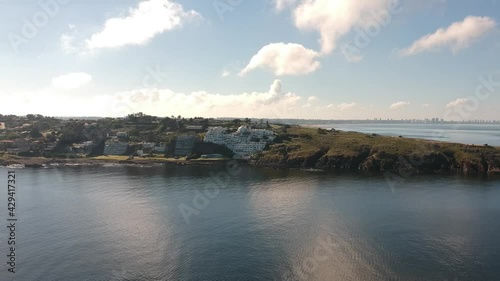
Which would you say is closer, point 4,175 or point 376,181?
point 376,181

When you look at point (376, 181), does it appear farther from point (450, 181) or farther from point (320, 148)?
point (320, 148)

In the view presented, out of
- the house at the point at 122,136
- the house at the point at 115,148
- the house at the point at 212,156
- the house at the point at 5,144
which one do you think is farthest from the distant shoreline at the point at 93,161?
the house at the point at 122,136

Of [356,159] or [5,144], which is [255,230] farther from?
[5,144]

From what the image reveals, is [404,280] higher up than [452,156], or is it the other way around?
[452,156]

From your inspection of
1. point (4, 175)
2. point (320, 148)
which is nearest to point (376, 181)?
point (320, 148)

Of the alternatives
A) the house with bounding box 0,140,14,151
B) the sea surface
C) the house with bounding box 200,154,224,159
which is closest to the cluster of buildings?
the house with bounding box 200,154,224,159

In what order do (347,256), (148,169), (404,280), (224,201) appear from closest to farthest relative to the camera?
(404,280)
(347,256)
(224,201)
(148,169)
